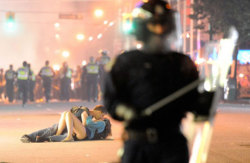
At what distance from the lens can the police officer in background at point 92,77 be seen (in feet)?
91.0

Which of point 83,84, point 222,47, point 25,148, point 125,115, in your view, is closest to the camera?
point 125,115

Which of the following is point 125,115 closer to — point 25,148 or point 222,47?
point 222,47

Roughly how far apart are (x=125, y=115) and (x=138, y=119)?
79 millimetres

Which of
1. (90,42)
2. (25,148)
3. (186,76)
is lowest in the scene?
(90,42)

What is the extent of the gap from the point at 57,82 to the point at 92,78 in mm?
5559

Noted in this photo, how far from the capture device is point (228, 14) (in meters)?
31.9

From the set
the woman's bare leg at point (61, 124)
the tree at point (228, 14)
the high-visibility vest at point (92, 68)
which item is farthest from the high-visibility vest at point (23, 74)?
the woman's bare leg at point (61, 124)

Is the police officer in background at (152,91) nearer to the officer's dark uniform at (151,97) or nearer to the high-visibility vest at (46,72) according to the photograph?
the officer's dark uniform at (151,97)

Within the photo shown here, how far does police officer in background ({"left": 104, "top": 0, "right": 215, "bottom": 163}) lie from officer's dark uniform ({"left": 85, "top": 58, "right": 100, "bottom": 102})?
23846mm

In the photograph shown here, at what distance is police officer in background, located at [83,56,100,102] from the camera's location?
2775cm

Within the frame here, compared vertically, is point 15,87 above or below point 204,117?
below

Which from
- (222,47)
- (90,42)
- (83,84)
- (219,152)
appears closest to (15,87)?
(83,84)

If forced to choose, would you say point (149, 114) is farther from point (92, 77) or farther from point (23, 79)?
point (92, 77)

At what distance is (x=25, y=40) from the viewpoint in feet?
389
